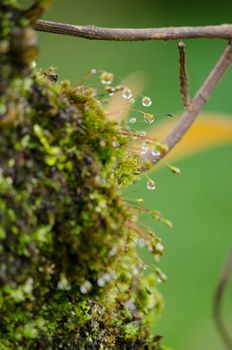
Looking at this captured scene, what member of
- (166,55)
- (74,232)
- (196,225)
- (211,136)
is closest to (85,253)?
(74,232)

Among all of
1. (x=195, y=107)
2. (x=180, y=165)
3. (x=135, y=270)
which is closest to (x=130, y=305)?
(x=135, y=270)

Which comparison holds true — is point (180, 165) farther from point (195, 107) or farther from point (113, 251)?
point (113, 251)

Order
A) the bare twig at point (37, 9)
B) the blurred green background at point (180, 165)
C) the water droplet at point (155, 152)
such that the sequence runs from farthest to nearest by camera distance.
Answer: the blurred green background at point (180, 165), the water droplet at point (155, 152), the bare twig at point (37, 9)

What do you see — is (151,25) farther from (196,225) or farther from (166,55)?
(196,225)

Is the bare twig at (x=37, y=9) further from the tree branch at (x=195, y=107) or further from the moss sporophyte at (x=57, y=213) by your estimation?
the tree branch at (x=195, y=107)

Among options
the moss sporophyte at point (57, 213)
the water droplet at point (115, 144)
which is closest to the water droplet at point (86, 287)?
the moss sporophyte at point (57, 213)

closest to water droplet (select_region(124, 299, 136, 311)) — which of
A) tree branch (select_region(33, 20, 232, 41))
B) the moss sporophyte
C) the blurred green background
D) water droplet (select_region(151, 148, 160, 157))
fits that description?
the moss sporophyte

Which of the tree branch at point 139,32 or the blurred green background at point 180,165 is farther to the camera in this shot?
the blurred green background at point 180,165

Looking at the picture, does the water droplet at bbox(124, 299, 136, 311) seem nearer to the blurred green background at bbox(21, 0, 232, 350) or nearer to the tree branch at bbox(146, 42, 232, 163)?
the tree branch at bbox(146, 42, 232, 163)
